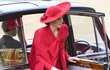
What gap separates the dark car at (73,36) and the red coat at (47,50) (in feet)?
0.65

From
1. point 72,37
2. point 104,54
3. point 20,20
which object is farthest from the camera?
point 72,37

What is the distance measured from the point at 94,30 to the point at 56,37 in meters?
1.04

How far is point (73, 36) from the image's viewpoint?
5.44 metres

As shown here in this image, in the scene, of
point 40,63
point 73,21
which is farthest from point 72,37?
point 40,63

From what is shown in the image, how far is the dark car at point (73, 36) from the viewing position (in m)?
4.64

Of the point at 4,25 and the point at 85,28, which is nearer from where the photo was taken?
the point at 4,25

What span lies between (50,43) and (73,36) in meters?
0.92

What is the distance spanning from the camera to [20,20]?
4.75m

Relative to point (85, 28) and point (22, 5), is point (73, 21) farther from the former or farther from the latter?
point (22, 5)

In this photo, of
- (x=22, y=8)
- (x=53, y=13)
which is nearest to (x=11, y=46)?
(x=22, y=8)

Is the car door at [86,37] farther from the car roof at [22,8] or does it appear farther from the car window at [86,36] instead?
the car roof at [22,8]

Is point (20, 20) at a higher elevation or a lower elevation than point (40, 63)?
higher

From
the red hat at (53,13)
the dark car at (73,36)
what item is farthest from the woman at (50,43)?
the dark car at (73,36)

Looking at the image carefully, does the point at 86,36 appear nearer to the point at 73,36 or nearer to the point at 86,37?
the point at 86,37
